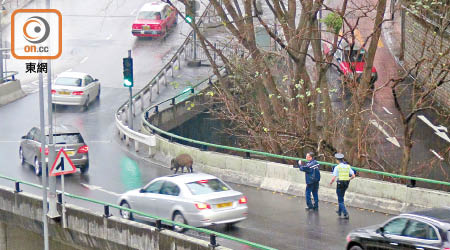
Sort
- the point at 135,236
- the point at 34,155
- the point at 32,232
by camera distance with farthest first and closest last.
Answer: the point at 34,155 < the point at 32,232 < the point at 135,236

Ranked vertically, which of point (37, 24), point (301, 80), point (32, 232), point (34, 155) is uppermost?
point (37, 24)

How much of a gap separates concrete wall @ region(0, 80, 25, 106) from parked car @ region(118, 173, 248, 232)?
20655 mm

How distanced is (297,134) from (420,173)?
5.81m

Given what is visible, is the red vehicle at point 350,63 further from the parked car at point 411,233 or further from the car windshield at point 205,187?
the parked car at point 411,233

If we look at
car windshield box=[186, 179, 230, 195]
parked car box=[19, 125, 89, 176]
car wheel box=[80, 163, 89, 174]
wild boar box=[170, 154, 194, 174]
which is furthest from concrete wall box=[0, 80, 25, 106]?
car windshield box=[186, 179, 230, 195]

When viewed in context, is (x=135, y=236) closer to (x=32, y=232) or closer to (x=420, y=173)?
(x=32, y=232)

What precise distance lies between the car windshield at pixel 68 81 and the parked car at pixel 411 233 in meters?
23.9

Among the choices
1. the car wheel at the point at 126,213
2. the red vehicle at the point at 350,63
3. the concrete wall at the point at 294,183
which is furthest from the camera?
the red vehicle at the point at 350,63

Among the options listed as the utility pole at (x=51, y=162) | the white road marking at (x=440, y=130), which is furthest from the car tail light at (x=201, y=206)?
the white road marking at (x=440, y=130)

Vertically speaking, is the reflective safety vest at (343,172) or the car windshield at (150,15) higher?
the car windshield at (150,15)

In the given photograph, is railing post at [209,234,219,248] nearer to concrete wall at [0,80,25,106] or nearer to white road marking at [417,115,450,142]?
white road marking at [417,115,450,142]

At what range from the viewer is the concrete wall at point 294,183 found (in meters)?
21.1

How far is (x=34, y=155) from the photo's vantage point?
2720 centimetres

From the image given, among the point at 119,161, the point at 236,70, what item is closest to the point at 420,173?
the point at 236,70
